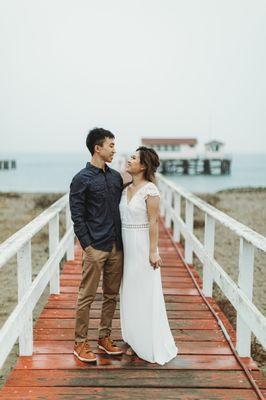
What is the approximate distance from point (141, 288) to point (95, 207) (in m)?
0.70

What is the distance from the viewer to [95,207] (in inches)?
144

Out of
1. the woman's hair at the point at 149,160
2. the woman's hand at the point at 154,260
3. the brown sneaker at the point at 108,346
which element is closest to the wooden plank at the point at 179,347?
the brown sneaker at the point at 108,346

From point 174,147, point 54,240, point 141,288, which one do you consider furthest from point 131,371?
point 174,147

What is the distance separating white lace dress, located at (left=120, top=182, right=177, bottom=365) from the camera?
3.73m

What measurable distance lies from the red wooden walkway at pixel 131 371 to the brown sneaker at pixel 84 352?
0.15 ft

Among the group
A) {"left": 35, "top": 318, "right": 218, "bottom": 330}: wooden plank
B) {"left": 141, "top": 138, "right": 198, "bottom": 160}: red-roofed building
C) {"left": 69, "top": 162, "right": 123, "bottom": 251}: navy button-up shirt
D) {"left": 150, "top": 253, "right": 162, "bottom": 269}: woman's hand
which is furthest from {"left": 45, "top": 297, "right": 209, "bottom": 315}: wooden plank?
{"left": 141, "top": 138, "right": 198, "bottom": 160}: red-roofed building

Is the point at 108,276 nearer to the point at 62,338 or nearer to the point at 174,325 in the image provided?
the point at 62,338

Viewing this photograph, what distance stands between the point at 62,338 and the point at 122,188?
1489 millimetres

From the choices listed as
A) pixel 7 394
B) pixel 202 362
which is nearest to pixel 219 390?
pixel 202 362

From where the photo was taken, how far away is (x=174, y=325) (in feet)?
15.7

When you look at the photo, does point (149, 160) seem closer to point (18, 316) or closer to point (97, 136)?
point (97, 136)

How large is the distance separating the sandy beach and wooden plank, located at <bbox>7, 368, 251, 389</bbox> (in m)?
2.37

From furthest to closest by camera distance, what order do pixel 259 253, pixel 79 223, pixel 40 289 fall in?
pixel 259 253, pixel 40 289, pixel 79 223

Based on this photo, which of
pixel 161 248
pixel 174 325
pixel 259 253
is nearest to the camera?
pixel 174 325
